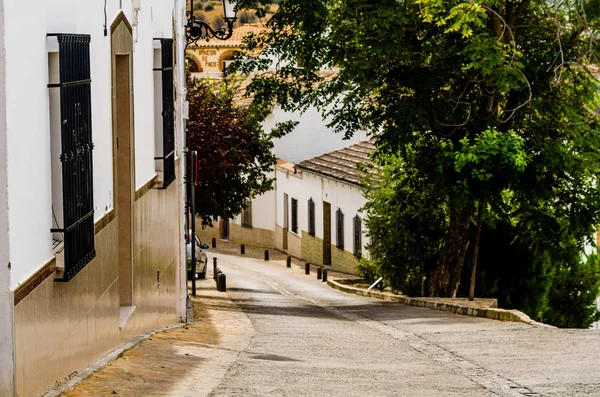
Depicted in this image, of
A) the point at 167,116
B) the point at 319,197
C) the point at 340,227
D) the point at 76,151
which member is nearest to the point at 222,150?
the point at 340,227

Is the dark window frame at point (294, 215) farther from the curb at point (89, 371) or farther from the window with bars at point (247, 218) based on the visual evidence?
the curb at point (89, 371)

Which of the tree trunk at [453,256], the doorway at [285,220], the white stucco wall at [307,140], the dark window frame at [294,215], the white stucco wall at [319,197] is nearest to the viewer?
the tree trunk at [453,256]

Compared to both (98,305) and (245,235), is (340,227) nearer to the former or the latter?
(245,235)

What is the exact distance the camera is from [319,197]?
4053 cm

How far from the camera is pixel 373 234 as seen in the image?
79.7 ft

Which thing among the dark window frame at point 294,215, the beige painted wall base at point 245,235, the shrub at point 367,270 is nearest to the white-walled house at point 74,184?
the shrub at point 367,270

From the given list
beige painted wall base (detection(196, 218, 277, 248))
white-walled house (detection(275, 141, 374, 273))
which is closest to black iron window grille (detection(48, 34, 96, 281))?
white-walled house (detection(275, 141, 374, 273))

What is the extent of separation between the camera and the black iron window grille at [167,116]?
1353 centimetres

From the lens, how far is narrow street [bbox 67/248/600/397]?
8664 mm

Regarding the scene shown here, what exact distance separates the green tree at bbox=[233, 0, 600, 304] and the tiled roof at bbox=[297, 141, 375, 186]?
15.3 m

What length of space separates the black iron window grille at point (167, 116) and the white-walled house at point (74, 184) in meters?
0.10

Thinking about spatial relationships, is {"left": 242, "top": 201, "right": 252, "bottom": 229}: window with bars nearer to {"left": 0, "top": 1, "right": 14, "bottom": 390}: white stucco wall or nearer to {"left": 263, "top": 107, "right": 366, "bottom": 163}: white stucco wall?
{"left": 263, "top": 107, "right": 366, "bottom": 163}: white stucco wall

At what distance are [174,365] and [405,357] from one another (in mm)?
3065

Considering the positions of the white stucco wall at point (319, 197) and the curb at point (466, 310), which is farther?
the white stucco wall at point (319, 197)
